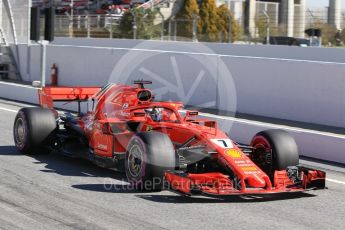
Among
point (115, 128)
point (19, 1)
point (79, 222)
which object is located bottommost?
point (79, 222)

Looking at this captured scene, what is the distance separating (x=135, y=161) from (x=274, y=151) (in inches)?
68.2

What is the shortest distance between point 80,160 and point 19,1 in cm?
1744

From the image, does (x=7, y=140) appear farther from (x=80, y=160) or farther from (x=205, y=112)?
(x=205, y=112)

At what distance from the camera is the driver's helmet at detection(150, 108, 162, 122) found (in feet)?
31.1

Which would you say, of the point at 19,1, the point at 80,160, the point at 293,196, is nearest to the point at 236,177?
the point at 293,196

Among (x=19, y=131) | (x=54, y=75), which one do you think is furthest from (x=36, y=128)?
(x=54, y=75)

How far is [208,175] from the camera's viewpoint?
823 cm

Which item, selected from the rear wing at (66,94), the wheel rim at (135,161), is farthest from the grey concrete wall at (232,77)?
the wheel rim at (135,161)

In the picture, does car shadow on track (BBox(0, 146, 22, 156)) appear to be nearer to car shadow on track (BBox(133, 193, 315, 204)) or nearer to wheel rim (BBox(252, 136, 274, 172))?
car shadow on track (BBox(133, 193, 315, 204))

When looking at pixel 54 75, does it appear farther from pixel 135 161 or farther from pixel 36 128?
pixel 135 161

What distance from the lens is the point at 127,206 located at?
7.93 metres

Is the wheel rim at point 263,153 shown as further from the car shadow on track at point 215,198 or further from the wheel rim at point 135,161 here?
the wheel rim at point 135,161

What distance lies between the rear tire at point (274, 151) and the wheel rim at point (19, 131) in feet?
12.3

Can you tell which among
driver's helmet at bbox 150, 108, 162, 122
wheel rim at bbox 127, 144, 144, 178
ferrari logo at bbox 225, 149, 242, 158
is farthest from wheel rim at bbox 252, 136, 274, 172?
wheel rim at bbox 127, 144, 144, 178
